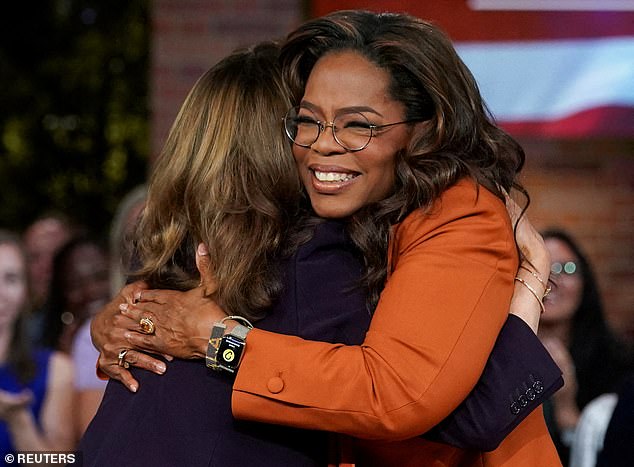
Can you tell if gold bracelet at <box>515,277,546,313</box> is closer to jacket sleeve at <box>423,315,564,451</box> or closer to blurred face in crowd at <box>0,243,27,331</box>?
jacket sleeve at <box>423,315,564,451</box>

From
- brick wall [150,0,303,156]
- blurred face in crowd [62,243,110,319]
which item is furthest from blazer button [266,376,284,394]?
brick wall [150,0,303,156]

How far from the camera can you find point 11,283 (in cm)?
515

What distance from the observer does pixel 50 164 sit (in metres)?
11.4

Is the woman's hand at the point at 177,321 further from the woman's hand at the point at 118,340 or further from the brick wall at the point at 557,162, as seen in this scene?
the brick wall at the point at 557,162

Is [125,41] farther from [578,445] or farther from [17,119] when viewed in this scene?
[578,445]

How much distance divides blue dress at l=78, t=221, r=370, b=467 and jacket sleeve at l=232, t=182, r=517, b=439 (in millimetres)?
79

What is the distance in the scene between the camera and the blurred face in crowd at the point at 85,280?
5605 mm

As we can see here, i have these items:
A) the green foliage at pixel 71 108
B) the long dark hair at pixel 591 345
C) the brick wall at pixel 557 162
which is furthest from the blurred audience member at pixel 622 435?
the green foliage at pixel 71 108

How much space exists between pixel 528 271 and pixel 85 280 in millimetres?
3231

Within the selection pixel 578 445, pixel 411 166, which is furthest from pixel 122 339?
pixel 578 445

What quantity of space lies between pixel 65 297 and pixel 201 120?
3.02 metres

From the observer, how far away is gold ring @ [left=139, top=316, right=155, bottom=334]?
2801 mm

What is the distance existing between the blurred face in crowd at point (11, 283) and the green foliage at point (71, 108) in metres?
5.94

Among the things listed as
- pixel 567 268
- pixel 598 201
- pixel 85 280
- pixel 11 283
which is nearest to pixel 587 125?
pixel 598 201
